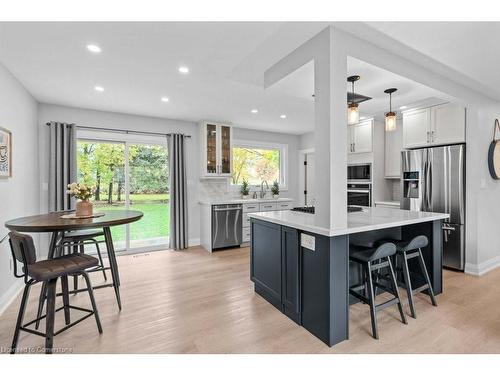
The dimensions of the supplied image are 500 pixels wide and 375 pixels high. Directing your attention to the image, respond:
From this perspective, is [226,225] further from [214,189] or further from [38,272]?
[38,272]

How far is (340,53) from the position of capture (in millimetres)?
1948

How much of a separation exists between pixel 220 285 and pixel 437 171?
3383mm

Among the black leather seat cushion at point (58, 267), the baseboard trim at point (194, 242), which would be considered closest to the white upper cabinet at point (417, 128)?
the baseboard trim at point (194, 242)

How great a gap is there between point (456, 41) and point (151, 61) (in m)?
2.70

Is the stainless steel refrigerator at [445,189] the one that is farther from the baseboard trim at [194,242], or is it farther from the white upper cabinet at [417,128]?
the baseboard trim at [194,242]

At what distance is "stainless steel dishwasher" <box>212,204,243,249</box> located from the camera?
15.7 feet

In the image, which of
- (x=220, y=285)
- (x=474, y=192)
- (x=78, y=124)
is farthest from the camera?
(x=78, y=124)

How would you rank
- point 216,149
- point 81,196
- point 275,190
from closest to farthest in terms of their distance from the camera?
A: point 81,196 < point 216,149 < point 275,190

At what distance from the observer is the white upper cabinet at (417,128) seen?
12.8ft

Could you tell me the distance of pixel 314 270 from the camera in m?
2.11

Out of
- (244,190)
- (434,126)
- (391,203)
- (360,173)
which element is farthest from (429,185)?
(244,190)

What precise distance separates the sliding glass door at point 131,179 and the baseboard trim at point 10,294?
1.48 m
